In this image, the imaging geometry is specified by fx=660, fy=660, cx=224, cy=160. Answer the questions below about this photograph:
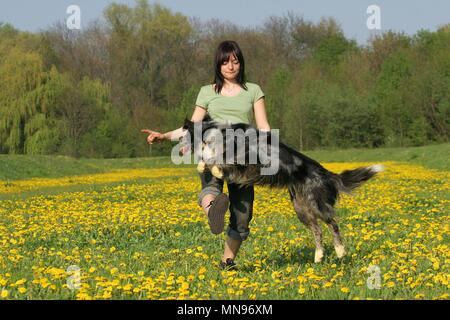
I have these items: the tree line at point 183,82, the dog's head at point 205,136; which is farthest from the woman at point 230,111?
the tree line at point 183,82

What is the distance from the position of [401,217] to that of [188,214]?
3.75 meters

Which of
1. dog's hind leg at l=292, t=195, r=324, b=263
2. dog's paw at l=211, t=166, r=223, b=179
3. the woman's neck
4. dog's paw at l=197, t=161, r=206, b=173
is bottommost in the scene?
dog's hind leg at l=292, t=195, r=324, b=263

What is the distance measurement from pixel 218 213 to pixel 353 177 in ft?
6.58

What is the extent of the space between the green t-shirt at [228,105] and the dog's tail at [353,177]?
1.37m

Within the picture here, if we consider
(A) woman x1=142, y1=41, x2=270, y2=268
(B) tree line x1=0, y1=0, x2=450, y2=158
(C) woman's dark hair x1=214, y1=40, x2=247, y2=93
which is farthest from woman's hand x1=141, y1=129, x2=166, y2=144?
(B) tree line x1=0, y1=0, x2=450, y2=158

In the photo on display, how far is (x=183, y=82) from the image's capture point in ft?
193

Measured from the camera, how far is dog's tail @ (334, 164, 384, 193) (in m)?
7.27

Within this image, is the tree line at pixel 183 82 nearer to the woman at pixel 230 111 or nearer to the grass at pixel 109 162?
the grass at pixel 109 162

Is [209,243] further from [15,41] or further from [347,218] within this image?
[15,41]

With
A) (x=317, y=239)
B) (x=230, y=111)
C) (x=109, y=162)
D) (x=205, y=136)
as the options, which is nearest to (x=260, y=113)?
(x=230, y=111)

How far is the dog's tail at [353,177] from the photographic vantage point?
7.27 m

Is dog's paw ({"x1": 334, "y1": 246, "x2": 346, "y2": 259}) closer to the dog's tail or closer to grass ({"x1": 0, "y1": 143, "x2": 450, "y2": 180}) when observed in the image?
the dog's tail

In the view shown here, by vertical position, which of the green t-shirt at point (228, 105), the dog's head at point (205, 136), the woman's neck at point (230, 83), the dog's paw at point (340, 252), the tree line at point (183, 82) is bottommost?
the dog's paw at point (340, 252)

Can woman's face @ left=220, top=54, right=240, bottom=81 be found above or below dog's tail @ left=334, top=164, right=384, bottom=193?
above
